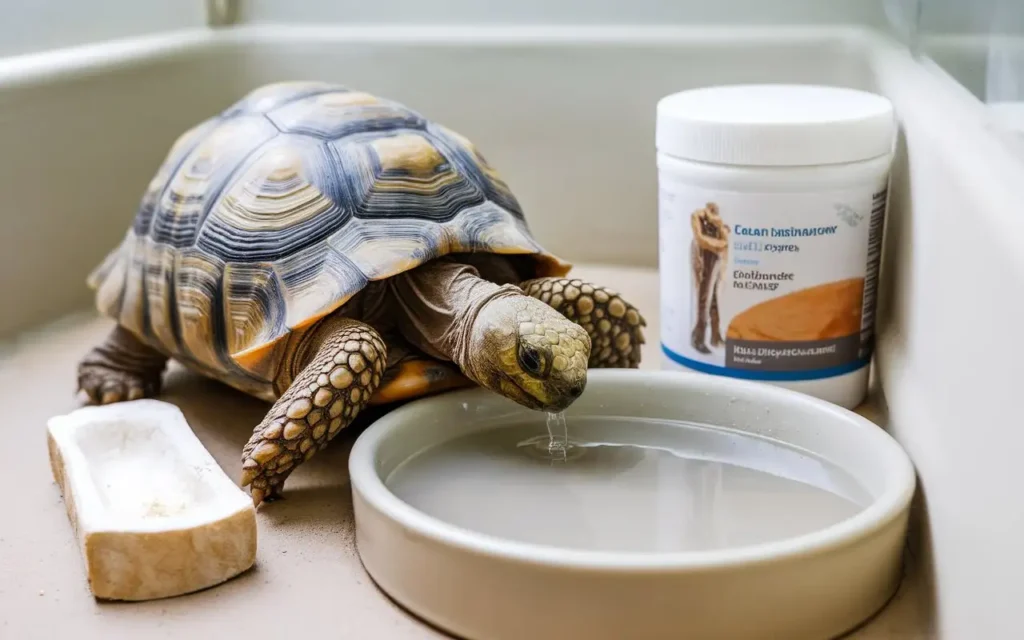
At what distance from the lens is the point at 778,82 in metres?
1.78

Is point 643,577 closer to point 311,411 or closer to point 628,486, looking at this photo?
point 628,486

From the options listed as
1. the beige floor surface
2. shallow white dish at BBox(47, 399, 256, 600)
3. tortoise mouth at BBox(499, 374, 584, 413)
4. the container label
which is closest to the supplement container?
the container label

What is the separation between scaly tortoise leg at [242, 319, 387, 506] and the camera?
3.64 ft

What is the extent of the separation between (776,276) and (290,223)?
0.54 metres

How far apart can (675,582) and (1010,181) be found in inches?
14.6

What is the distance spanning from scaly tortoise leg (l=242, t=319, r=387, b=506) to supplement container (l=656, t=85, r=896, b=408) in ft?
1.22

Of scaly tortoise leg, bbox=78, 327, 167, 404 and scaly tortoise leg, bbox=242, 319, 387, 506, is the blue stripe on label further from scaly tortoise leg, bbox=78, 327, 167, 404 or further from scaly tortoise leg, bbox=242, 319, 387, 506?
scaly tortoise leg, bbox=78, 327, 167, 404

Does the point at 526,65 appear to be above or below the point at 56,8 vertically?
below

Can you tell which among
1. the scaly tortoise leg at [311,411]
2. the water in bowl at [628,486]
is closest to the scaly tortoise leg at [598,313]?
the water in bowl at [628,486]

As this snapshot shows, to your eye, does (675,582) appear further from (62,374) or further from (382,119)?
(62,374)

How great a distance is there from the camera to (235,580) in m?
0.99

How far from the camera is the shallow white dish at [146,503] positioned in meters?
0.94

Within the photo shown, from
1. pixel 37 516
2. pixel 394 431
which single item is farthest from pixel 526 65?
pixel 37 516

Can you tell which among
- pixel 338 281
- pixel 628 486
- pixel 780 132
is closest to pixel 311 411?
pixel 338 281
